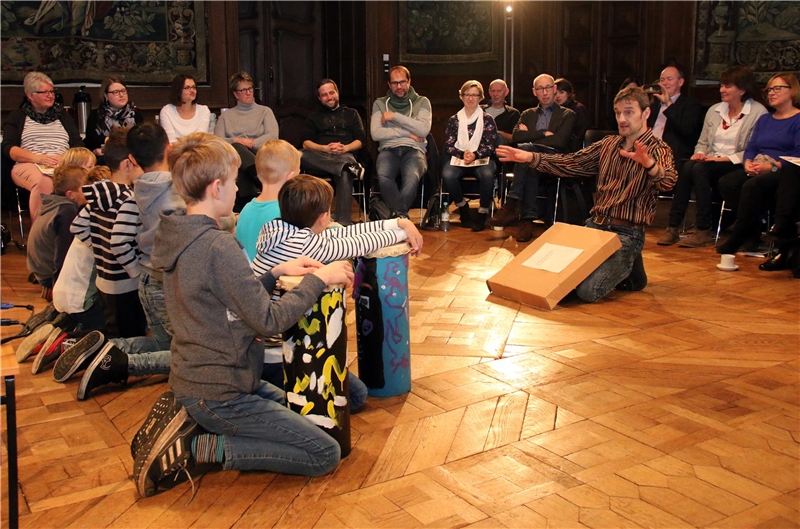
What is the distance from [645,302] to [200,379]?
2.90 m

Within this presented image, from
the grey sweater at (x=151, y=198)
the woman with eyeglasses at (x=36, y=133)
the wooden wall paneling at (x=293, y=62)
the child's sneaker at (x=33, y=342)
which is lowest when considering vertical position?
the child's sneaker at (x=33, y=342)

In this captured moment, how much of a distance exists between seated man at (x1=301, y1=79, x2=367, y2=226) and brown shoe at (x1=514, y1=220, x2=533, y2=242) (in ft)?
4.52

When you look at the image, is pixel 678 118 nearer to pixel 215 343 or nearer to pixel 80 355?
pixel 80 355

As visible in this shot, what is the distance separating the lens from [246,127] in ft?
22.7

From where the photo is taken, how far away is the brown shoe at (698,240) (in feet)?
19.9

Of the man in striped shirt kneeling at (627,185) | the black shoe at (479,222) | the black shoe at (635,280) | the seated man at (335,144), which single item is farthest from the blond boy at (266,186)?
the black shoe at (479,222)

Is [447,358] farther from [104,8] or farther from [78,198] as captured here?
[104,8]

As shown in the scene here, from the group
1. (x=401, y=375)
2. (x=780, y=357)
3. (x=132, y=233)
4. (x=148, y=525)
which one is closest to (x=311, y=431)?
(x=148, y=525)

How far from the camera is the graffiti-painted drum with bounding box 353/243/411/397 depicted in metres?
3.04

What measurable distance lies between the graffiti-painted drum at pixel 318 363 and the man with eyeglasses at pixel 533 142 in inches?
157

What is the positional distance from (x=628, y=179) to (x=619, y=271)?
55 cm

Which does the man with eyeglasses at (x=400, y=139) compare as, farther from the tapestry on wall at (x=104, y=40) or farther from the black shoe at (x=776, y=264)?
the black shoe at (x=776, y=264)

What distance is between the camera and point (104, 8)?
25.4ft

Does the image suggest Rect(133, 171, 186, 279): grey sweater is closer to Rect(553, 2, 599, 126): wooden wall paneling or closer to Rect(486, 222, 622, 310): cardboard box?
Rect(486, 222, 622, 310): cardboard box
